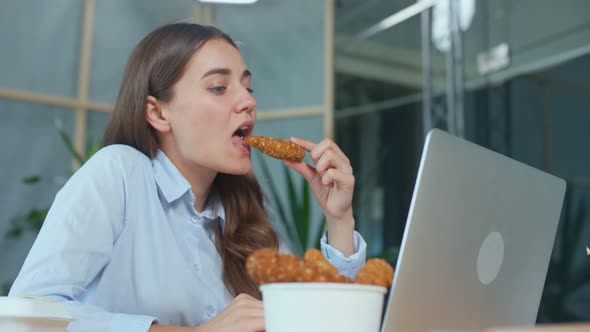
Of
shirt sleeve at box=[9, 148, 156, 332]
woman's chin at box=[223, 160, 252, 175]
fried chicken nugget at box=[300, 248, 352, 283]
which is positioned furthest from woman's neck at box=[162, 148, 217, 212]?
fried chicken nugget at box=[300, 248, 352, 283]

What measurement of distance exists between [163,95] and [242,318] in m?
0.81

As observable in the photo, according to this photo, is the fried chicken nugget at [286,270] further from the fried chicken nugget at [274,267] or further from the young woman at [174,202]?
the young woman at [174,202]

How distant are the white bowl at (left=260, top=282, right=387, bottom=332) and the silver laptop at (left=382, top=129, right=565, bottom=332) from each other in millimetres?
167

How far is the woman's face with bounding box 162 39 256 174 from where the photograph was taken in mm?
1618

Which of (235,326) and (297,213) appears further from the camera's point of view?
(297,213)

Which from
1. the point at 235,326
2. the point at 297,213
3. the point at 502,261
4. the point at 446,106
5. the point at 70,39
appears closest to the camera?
the point at 235,326

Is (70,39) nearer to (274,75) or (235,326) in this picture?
(274,75)

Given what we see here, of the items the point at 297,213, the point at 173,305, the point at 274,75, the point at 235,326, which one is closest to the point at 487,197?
the point at 235,326

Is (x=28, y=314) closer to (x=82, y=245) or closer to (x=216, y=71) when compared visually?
(x=82, y=245)

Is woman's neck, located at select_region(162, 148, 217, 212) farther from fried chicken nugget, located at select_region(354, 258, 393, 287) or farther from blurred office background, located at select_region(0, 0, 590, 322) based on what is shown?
blurred office background, located at select_region(0, 0, 590, 322)

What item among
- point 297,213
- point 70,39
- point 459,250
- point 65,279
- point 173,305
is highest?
point 70,39

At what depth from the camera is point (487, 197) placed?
1.09 meters

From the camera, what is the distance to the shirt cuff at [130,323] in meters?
1.12

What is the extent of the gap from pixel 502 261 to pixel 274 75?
4.20 metres
